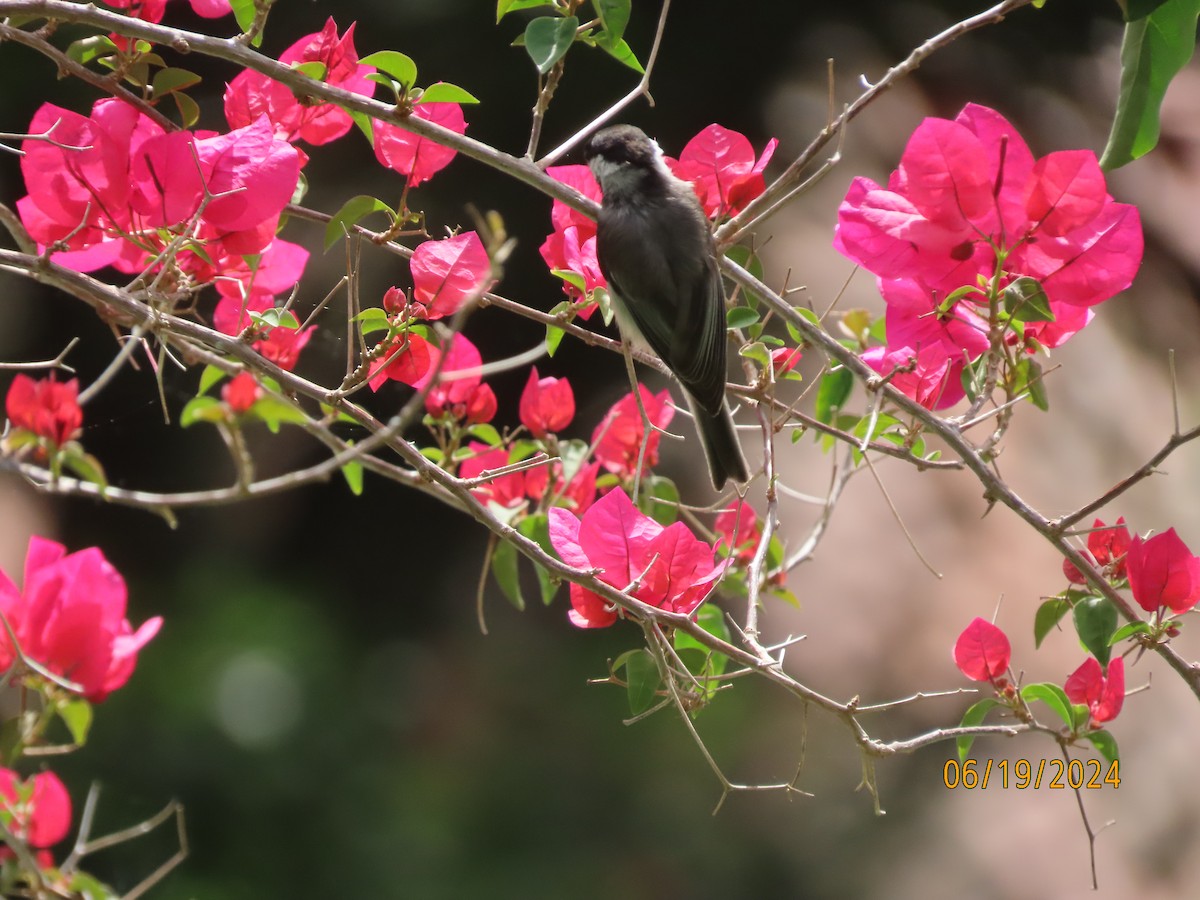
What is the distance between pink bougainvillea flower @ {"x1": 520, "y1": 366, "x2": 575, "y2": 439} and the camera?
105 centimetres

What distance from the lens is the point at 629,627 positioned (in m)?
2.33

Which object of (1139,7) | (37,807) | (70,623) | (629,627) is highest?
(1139,7)

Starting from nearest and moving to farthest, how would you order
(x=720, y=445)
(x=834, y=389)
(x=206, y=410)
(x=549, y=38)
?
(x=206, y=410) < (x=549, y=38) < (x=834, y=389) < (x=720, y=445)

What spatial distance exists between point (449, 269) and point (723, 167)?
256 millimetres

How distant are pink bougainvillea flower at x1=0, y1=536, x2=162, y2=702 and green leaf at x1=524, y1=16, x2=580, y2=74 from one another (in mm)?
433

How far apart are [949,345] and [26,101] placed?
228 cm

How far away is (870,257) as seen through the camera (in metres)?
0.82

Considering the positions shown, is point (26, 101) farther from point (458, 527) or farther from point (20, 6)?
point (20, 6)

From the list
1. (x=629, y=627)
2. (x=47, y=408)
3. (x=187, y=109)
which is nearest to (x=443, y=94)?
(x=187, y=109)

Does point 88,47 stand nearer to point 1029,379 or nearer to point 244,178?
point 244,178

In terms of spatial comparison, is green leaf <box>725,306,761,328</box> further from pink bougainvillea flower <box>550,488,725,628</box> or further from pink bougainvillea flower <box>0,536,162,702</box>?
pink bougainvillea flower <box>0,536,162,702</box>

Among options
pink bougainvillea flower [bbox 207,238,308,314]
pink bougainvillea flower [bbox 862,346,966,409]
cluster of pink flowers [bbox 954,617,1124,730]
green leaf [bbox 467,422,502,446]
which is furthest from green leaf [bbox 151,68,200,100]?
cluster of pink flowers [bbox 954,617,1124,730]

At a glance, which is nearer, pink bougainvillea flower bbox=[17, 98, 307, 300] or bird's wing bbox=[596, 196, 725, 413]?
pink bougainvillea flower bbox=[17, 98, 307, 300]

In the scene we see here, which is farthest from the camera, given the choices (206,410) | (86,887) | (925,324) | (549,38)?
(925,324)
